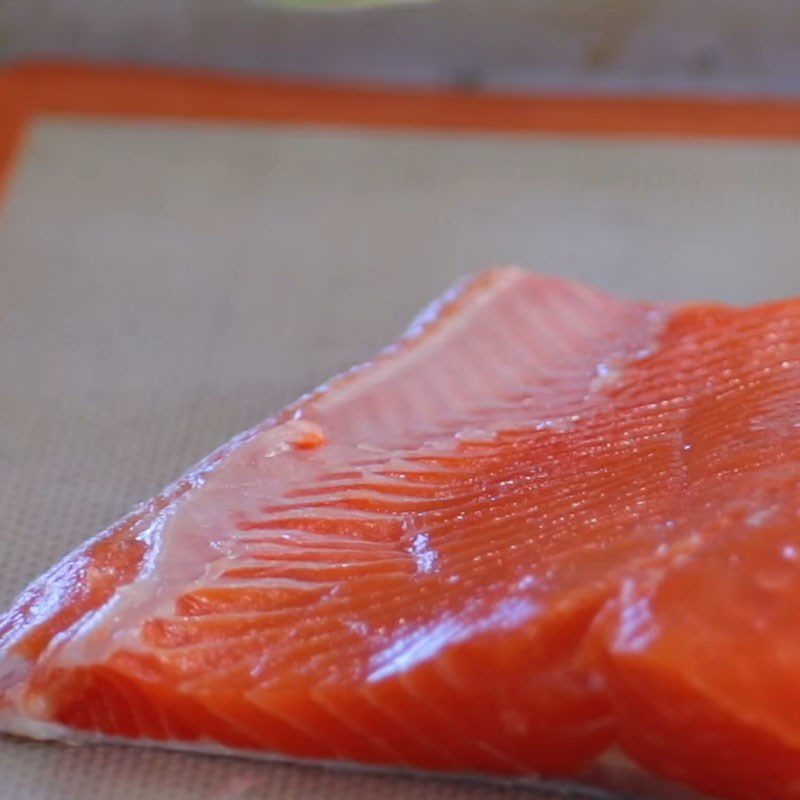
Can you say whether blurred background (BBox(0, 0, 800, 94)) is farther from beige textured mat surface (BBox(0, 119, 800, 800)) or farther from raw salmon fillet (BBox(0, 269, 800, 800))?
raw salmon fillet (BBox(0, 269, 800, 800))

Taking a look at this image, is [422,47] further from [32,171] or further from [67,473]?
[67,473]

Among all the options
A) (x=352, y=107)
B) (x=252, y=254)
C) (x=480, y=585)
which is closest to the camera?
(x=480, y=585)

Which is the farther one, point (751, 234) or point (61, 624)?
point (751, 234)

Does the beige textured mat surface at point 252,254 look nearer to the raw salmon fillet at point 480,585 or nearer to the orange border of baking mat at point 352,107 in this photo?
the orange border of baking mat at point 352,107

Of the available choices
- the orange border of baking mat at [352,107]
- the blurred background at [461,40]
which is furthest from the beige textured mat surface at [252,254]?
the blurred background at [461,40]

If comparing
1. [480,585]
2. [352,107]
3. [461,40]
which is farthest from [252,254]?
[480,585]

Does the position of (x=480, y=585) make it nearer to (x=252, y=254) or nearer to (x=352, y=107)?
(x=252, y=254)

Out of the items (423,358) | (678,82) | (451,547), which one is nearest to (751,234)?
(678,82)

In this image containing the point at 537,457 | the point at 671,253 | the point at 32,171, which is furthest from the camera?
the point at 32,171
